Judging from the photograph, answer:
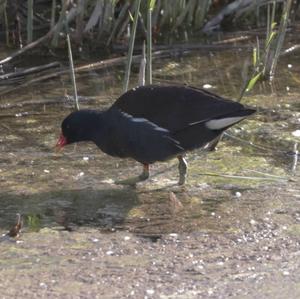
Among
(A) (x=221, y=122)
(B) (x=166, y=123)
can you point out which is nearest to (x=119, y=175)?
(B) (x=166, y=123)

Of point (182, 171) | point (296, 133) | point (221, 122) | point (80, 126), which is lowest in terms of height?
point (296, 133)

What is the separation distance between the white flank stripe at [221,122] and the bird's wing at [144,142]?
18 centimetres

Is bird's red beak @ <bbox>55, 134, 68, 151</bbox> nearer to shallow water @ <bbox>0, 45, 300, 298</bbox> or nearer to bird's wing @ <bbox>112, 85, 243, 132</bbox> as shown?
shallow water @ <bbox>0, 45, 300, 298</bbox>

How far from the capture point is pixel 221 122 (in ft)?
15.1

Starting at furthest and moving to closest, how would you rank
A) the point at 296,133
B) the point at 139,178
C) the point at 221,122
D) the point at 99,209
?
the point at 296,133
the point at 139,178
the point at 221,122
the point at 99,209

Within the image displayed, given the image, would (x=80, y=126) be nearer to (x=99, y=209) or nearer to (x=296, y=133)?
(x=99, y=209)

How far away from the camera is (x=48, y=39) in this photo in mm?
7277

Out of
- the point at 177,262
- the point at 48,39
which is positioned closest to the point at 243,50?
the point at 48,39

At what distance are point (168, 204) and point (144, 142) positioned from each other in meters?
0.36

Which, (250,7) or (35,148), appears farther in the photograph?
(250,7)

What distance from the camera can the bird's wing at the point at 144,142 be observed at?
4645 mm

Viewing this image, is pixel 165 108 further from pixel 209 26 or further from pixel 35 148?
pixel 209 26

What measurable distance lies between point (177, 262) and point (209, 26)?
4.72 meters

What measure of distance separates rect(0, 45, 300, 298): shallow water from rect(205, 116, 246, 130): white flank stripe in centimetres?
27
